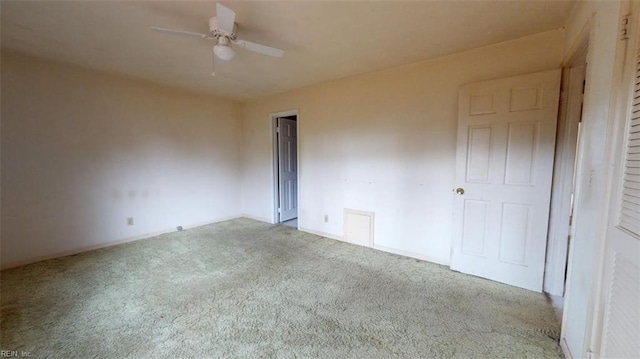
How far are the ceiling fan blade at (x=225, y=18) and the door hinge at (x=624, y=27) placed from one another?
211cm

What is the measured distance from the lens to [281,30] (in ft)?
7.39

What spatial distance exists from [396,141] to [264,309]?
2.36 m

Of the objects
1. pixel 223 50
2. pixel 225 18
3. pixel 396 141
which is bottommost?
pixel 396 141

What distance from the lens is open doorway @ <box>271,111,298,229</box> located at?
4.64m

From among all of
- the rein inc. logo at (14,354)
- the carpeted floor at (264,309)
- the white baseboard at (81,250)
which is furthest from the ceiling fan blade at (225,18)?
the white baseboard at (81,250)

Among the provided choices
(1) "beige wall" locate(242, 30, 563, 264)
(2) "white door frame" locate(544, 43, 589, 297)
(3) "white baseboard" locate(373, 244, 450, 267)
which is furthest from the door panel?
(3) "white baseboard" locate(373, 244, 450, 267)

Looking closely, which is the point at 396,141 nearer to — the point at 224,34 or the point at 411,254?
the point at 411,254

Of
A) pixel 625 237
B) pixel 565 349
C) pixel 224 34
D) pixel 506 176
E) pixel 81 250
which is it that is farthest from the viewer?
pixel 81 250

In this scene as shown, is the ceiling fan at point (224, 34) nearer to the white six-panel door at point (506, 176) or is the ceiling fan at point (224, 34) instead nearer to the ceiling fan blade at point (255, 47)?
the ceiling fan blade at point (255, 47)

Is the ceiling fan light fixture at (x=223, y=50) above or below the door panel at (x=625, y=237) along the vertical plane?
above

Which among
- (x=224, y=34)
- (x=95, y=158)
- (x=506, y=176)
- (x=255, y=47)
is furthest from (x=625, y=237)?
(x=95, y=158)

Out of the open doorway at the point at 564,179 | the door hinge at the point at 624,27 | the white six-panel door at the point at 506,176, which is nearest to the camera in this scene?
the door hinge at the point at 624,27

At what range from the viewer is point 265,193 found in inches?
190

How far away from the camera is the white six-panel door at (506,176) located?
2238mm
